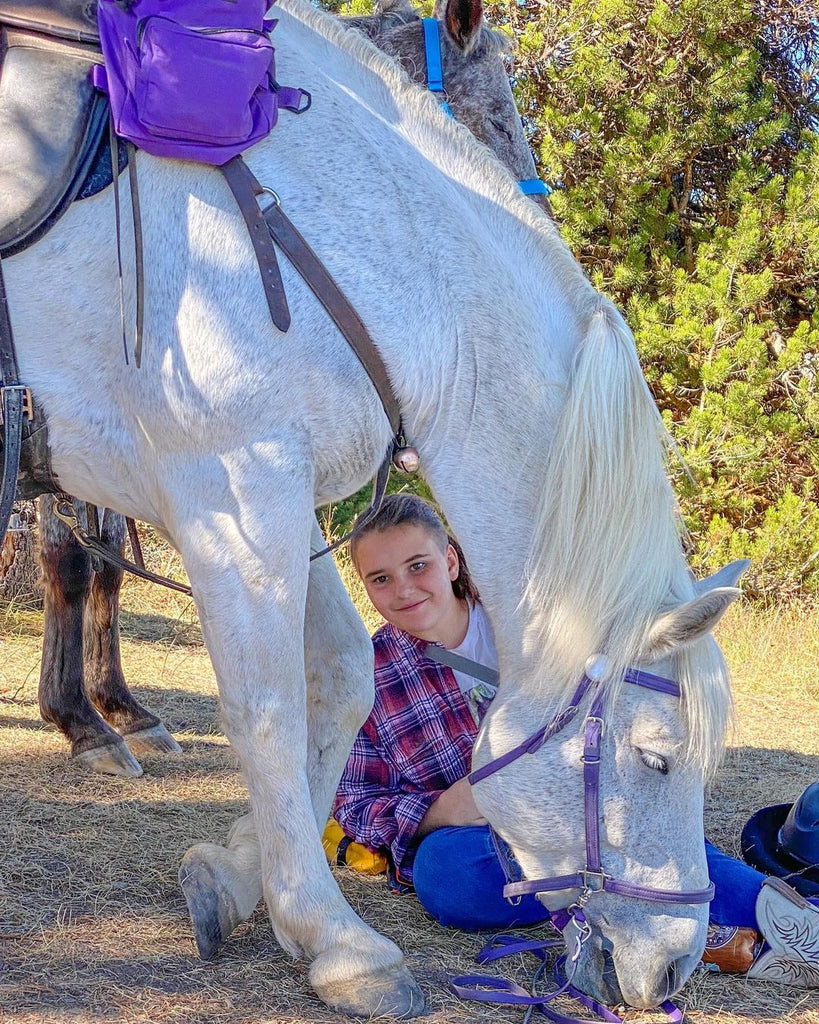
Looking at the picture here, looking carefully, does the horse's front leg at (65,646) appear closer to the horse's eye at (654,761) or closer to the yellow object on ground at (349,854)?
the yellow object on ground at (349,854)

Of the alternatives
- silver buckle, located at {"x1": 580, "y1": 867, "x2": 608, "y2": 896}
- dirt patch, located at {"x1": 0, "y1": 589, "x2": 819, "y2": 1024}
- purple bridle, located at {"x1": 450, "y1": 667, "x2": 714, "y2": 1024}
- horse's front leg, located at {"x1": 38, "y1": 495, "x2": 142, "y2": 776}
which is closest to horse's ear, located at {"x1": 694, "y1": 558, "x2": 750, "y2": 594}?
purple bridle, located at {"x1": 450, "y1": 667, "x2": 714, "y2": 1024}

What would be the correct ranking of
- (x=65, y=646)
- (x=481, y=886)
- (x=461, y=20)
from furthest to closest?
(x=65, y=646)
(x=461, y=20)
(x=481, y=886)

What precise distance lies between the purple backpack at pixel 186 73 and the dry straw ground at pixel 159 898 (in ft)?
5.18

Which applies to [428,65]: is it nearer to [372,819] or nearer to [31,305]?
[31,305]

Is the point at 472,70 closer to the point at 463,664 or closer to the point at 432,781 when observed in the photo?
the point at 463,664

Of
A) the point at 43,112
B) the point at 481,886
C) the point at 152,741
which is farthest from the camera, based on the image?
the point at 152,741

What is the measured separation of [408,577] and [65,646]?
4.90 feet

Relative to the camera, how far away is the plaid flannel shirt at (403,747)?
2.73 metres

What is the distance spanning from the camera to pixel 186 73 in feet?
6.23

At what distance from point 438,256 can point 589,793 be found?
112 cm

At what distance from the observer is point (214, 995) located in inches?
79.6

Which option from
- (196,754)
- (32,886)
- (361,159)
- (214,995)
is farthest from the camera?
(196,754)

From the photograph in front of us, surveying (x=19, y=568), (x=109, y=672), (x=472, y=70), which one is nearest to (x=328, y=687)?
(x=109, y=672)

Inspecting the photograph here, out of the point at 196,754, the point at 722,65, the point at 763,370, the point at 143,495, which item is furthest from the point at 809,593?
the point at 143,495
